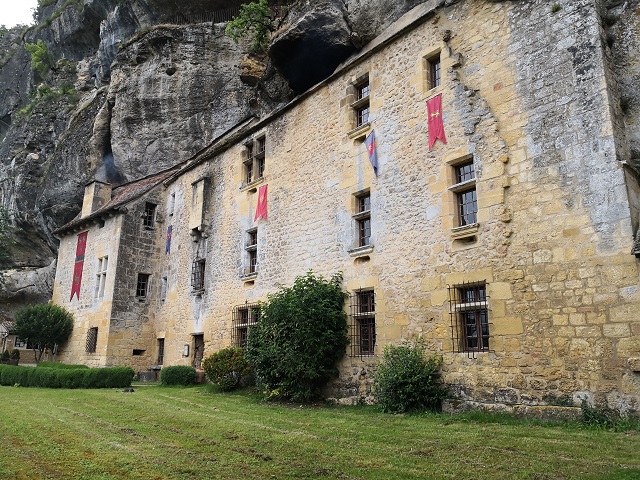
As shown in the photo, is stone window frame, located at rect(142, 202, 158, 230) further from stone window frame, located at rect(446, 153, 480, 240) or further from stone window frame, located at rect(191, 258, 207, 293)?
stone window frame, located at rect(446, 153, 480, 240)

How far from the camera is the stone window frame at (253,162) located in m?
15.5

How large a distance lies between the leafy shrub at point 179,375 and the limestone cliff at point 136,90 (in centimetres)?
883

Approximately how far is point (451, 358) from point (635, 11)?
6.93 metres

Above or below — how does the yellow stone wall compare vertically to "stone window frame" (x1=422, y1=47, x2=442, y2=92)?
below

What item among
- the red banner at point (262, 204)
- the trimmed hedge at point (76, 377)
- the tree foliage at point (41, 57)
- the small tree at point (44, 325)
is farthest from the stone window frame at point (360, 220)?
the tree foliage at point (41, 57)

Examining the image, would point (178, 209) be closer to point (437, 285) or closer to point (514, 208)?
point (437, 285)

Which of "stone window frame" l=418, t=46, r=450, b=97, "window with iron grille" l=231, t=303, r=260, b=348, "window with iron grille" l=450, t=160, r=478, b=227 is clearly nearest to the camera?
"window with iron grille" l=450, t=160, r=478, b=227

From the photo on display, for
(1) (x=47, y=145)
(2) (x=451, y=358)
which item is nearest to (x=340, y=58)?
(2) (x=451, y=358)

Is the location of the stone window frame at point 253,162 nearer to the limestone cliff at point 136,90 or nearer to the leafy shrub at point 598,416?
the limestone cliff at point 136,90

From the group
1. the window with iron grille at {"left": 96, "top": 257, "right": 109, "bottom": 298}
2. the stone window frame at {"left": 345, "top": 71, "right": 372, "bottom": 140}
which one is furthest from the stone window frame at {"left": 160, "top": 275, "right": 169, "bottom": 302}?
the stone window frame at {"left": 345, "top": 71, "right": 372, "bottom": 140}

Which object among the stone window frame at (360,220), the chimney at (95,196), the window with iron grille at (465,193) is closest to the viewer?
the window with iron grille at (465,193)

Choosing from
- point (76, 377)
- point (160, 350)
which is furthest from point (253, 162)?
point (160, 350)

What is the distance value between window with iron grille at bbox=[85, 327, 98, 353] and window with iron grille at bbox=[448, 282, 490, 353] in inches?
606

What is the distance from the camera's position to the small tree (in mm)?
20031
